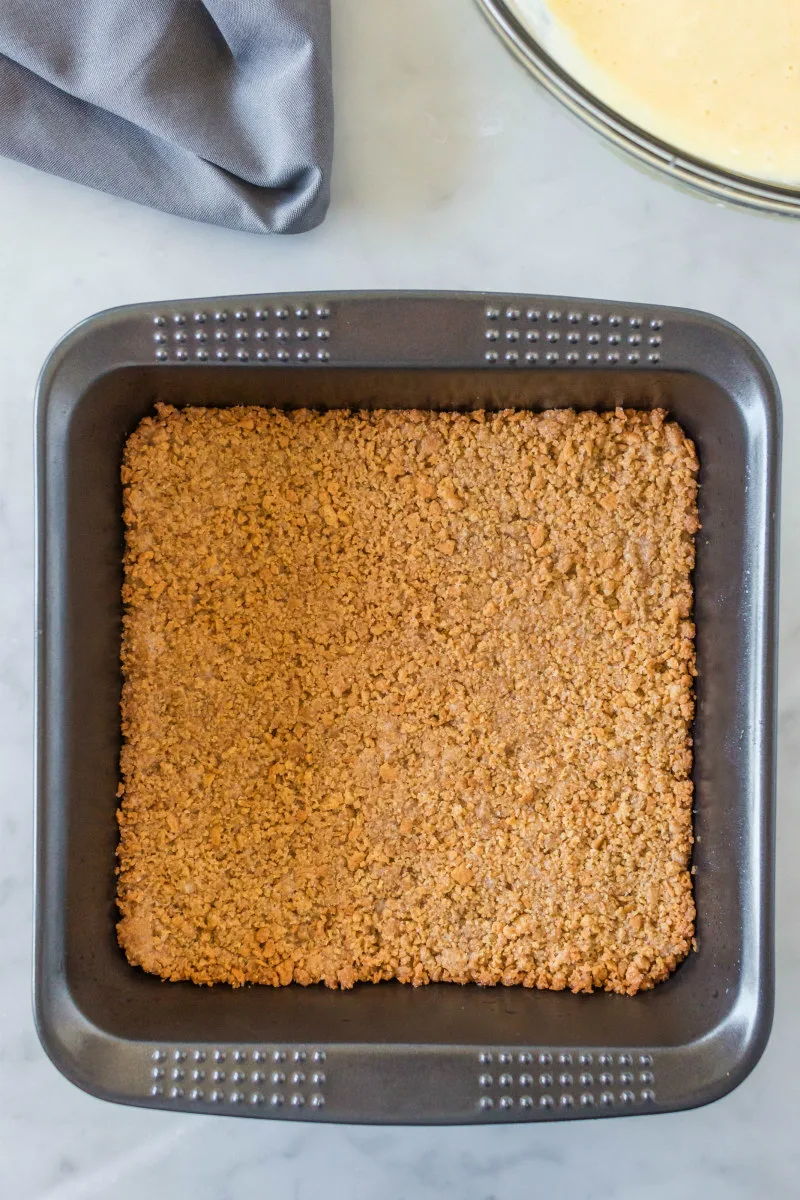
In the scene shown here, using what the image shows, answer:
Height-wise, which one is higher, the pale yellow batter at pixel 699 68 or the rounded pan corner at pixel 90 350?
the pale yellow batter at pixel 699 68

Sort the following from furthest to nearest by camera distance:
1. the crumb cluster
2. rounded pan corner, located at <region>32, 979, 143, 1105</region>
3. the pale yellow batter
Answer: the crumb cluster < rounded pan corner, located at <region>32, 979, 143, 1105</region> < the pale yellow batter

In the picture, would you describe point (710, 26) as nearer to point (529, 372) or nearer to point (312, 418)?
point (529, 372)

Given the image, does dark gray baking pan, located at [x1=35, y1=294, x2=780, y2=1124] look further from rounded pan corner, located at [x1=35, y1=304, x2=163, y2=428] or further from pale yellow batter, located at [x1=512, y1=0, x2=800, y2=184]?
pale yellow batter, located at [x1=512, y1=0, x2=800, y2=184]

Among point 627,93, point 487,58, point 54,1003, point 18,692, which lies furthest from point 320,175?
point 54,1003

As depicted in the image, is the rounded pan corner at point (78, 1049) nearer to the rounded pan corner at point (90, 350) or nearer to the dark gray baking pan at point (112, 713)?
the dark gray baking pan at point (112, 713)

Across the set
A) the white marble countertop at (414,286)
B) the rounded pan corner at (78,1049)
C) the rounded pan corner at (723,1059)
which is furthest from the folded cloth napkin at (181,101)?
the rounded pan corner at (723,1059)

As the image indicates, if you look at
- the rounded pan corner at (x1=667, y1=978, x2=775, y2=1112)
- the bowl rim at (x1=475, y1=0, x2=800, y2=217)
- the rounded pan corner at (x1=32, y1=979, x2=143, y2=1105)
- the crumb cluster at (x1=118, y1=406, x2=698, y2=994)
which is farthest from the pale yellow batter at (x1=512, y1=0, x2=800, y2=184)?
the rounded pan corner at (x1=32, y1=979, x2=143, y2=1105)

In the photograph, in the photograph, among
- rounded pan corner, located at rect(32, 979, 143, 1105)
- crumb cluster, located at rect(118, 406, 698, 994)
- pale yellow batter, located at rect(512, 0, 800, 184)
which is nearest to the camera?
pale yellow batter, located at rect(512, 0, 800, 184)

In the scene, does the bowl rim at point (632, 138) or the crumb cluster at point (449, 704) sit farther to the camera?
the crumb cluster at point (449, 704)

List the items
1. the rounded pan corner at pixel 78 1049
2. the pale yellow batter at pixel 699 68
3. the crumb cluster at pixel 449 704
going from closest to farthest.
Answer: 1. the pale yellow batter at pixel 699 68
2. the rounded pan corner at pixel 78 1049
3. the crumb cluster at pixel 449 704
